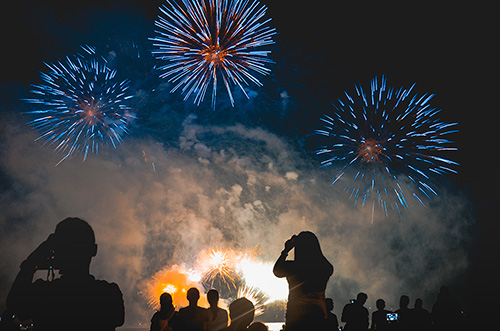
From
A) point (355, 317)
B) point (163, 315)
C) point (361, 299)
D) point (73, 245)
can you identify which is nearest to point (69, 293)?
point (73, 245)

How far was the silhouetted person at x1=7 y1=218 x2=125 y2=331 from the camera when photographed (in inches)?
88.3

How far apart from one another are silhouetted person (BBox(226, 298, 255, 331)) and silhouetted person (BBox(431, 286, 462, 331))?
4621mm

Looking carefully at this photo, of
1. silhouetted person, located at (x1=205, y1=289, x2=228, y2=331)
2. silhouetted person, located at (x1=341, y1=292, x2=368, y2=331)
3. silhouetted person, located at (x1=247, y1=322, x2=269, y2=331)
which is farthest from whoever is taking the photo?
silhouetted person, located at (x1=341, y1=292, x2=368, y2=331)

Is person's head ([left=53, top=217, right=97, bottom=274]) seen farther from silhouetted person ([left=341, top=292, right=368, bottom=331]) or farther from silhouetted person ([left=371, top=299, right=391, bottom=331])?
silhouetted person ([left=371, top=299, right=391, bottom=331])

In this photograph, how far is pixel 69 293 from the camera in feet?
7.52

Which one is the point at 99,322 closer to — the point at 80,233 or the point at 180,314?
the point at 80,233

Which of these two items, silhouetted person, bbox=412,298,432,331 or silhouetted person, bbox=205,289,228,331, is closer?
silhouetted person, bbox=205,289,228,331

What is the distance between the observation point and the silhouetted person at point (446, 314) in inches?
236

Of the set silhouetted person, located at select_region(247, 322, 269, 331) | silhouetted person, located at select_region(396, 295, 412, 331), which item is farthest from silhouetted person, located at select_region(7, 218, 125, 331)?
silhouetted person, located at select_region(396, 295, 412, 331)

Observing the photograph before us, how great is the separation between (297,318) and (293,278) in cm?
44

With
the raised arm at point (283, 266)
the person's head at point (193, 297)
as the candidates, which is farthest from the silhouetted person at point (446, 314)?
the person's head at point (193, 297)

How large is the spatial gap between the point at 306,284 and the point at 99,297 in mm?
2371

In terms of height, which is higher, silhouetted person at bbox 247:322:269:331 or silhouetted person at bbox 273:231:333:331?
silhouetted person at bbox 273:231:333:331

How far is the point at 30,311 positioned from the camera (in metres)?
2.29
